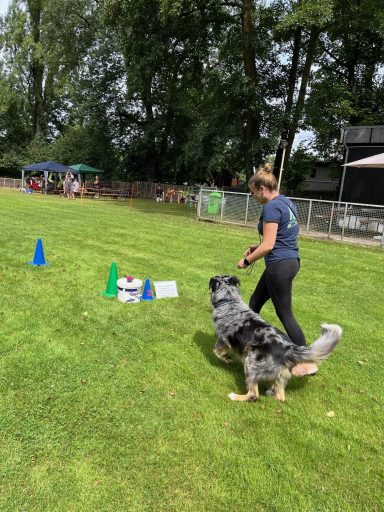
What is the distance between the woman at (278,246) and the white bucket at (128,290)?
2.22m

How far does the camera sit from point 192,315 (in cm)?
555

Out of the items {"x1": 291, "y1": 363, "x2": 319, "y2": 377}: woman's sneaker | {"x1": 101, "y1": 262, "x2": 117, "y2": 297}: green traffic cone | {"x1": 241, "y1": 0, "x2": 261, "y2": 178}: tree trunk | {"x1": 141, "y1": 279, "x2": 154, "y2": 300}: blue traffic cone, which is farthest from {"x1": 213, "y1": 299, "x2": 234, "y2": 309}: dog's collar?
{"x1": 241, "y1": 0, "x2": 261, "y2": 178}: tree trunk

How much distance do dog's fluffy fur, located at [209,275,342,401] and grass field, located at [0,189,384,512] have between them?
231 mm

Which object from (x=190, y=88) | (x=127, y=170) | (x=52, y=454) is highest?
(x=190, y=88)

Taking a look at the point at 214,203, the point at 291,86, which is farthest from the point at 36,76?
the point at 214,203

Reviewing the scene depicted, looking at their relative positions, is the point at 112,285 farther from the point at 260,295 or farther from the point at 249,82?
the point at 249,82

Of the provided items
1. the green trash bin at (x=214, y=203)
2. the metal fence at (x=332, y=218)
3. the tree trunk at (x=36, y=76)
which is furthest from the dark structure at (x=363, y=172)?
the tree trunk at (x=36, y=76)

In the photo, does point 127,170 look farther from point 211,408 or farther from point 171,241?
point 211,408

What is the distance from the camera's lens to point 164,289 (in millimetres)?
6129

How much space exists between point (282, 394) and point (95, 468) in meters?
1.76

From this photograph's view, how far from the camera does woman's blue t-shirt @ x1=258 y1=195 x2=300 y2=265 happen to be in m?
3.71

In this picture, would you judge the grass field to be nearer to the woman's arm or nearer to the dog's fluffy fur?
the dog's fluffy fur

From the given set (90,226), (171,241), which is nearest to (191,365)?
(171,241)

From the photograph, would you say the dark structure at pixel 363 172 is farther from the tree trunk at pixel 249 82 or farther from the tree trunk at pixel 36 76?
Answer: the tree trunk at pixel 36 76
